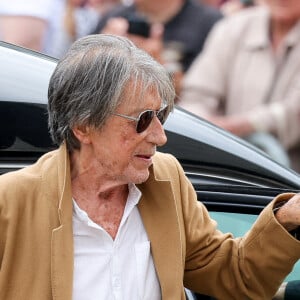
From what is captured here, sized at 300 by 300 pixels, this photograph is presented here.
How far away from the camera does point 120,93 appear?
2.86 meters

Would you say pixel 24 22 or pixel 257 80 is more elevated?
pixel 24 22

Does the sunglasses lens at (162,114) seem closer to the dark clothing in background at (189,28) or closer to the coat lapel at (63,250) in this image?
the coat lapel at (63,250)

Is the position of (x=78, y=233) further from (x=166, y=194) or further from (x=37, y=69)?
(x=37, y=69)

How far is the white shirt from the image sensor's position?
288cm

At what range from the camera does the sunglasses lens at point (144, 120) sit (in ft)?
9.46

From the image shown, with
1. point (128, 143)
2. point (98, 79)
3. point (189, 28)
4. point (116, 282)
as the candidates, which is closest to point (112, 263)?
point (116, 282)

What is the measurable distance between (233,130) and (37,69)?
7.39 ft

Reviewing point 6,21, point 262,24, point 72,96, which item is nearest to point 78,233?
point 72,96

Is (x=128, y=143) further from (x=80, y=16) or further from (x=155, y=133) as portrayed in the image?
(x=80, y=16)

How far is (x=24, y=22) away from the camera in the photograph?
553cm

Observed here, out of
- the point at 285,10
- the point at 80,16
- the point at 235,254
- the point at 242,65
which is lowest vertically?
the point at 80,16

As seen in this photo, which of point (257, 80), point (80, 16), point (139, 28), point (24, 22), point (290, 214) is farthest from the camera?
point (80, 16)

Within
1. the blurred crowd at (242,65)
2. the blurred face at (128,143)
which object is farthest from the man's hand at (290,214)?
the blurred crowd at (242,65)

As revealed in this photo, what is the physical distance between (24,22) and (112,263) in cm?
281
